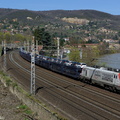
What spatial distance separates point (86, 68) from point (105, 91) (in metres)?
5.92

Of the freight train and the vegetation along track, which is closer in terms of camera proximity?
the vegetation along track

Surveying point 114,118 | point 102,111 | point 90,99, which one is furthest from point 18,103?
point 114,118

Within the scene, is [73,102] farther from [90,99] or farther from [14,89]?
[14,89]

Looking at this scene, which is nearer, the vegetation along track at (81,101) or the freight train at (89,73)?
the vegetation along track at (81,101)

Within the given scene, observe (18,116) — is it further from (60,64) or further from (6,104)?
(60,64)

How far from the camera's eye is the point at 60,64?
4028cm

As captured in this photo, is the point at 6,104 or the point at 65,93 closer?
the point at 6,104

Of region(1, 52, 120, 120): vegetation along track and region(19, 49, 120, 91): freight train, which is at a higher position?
region(19, 49, 120, 91): freight train

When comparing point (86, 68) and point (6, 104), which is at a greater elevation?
point (86, 68)

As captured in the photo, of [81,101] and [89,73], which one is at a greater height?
[89,73]

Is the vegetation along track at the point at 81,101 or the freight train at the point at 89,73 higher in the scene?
the freight train at the point at 89,73

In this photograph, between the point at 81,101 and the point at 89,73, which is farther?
the point at 89,73

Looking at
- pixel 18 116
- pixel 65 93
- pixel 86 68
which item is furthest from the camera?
pixel 86 68

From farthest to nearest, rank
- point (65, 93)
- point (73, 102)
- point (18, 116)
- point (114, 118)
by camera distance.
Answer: point (65, 93) < point (73, 102) < point (18, 116) < point (114, 118)
